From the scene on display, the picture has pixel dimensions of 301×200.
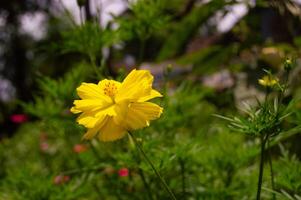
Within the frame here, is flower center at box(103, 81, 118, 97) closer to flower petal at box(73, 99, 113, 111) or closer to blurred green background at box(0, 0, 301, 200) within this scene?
flower petal at box(73, 99, 113, 111)

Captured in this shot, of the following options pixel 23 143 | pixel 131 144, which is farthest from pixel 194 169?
pixel 23 143

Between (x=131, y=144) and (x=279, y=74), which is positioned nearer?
(x=131, y=144)

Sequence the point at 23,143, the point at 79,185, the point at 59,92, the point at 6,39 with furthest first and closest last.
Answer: the point at 6,39, the point at 23,143, the point at 59,92, the point at 79,185

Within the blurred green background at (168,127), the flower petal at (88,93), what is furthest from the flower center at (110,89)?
the blurred green background at (168,127)

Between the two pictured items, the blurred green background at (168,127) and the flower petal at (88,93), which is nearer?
the flower petal at (88,93)

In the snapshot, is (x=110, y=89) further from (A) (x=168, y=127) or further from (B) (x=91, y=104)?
(A) (x=168, y=127)

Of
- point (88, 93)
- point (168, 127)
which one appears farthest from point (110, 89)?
point (168, 127)

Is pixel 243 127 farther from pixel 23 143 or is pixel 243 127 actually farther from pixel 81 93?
pixel 23 143

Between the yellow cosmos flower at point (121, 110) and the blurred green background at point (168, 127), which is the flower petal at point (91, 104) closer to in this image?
the yellow cosmos flower at point (121, 110)
